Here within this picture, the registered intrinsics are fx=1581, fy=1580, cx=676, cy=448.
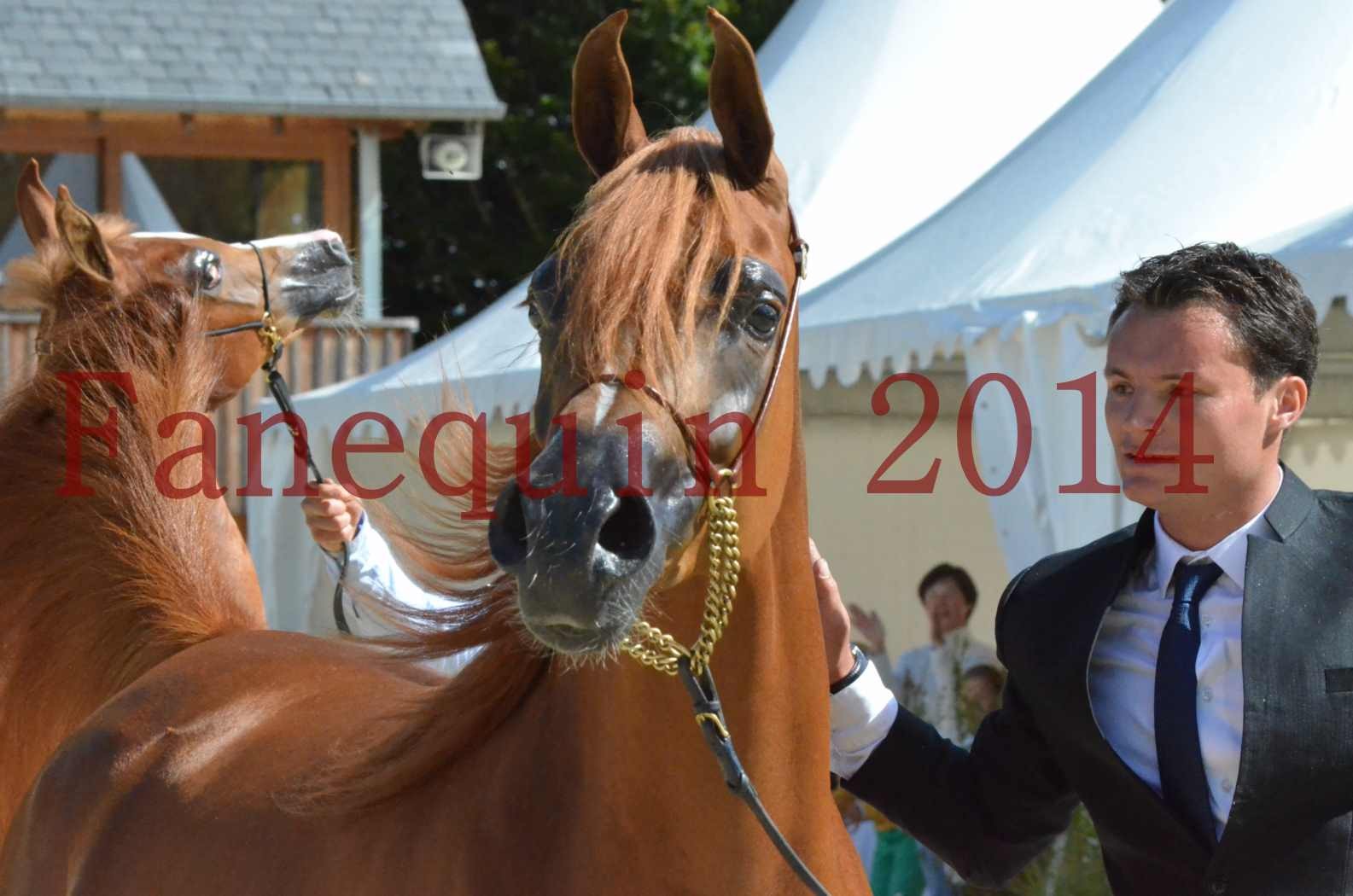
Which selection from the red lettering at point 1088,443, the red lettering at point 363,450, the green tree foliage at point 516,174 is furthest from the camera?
the green tree foliage at point 516,174

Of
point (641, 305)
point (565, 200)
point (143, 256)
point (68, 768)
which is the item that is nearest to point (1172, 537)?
point (641, 305)

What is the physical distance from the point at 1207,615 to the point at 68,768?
1883 millimetres

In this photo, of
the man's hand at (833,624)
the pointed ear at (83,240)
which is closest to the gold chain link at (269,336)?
the pointed ear at (83,240)

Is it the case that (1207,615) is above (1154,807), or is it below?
above

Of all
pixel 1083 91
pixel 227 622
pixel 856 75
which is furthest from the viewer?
pixel 856 75

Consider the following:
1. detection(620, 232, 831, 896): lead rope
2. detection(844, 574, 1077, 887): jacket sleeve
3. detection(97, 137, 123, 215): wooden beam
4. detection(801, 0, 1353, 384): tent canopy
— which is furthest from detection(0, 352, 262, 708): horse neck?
detection(97, 137, 123, 215): wooden beam

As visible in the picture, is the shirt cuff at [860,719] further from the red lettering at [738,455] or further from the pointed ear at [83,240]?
the pointed ear at [83,240]

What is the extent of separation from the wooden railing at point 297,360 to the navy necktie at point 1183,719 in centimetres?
913

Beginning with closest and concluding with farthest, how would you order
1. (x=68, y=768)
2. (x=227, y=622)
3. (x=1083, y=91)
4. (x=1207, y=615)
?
(x=1207, y=615) < (x=68, y=768) < (x=227, y=622) < (x=1083, y=91)

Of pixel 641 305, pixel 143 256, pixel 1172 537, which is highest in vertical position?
pixel 143 256

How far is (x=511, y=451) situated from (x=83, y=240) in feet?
6.13

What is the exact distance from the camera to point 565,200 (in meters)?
15.7

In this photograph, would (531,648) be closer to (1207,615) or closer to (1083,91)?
(1207,615)

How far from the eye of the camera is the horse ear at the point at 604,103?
6.50 ft
